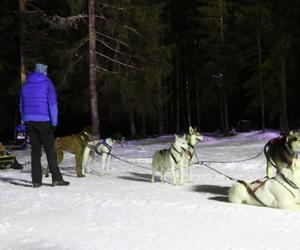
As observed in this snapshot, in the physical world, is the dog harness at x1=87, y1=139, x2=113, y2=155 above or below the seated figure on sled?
above

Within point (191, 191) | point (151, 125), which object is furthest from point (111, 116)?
point (191, 191)

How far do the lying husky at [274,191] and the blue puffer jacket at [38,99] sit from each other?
3.59 meters

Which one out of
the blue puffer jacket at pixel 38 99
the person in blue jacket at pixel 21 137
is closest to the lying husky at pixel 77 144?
the blue puffer jacket at pixel 38 99

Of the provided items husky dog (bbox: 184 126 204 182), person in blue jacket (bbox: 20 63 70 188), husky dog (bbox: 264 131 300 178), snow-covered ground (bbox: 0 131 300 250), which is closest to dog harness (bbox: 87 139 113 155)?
snow-covered ground (bbox: 0 131 300 250)

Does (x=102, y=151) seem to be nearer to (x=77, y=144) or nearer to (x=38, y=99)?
(x=77, y=144)

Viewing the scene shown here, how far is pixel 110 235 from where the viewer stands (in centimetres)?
601

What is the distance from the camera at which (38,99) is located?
9.38m

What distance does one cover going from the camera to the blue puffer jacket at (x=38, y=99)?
9.38 meters

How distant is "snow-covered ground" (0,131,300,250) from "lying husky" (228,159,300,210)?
168mm

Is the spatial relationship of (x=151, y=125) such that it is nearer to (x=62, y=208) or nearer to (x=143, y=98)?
(x=143, y=98)

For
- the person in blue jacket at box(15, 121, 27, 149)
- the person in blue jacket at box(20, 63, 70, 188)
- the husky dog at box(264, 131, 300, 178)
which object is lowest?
the person in blue jacket at box(15, 121, 27, 149)

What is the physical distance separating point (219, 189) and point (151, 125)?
36.5 metres

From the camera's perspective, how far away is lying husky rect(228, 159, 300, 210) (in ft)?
23.0

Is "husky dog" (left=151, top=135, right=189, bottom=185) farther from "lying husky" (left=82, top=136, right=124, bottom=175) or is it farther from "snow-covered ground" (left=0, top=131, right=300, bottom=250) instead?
"lying husky" (left=82, top=136, right=124, bottom=175)
